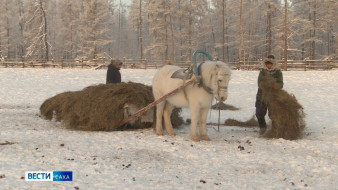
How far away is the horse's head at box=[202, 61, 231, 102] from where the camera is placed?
6.06 metres

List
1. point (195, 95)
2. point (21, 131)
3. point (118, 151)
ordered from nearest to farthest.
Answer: point (118, 151) → point (195, 95) → point (21, 131)

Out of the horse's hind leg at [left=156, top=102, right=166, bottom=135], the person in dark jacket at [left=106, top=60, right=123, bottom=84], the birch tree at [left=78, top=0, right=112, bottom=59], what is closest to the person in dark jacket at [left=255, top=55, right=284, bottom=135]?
the horse's hind leg at [left=156, top=102, right=166, bottom=135]

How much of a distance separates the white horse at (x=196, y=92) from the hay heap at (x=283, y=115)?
1383 mm

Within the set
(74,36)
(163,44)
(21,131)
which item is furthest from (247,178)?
(74,36)

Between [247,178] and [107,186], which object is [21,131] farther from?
[247,178]

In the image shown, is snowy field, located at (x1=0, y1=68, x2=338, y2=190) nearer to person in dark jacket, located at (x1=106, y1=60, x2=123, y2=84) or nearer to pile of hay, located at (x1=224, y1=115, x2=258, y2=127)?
pile of hay, located at (x1=224, y1=115, x2=258, y2=127)

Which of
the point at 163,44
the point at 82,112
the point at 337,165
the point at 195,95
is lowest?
the point at 337,165

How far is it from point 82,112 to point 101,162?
3.19 metres

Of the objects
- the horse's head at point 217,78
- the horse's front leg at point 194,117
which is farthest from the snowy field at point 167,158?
the horse's head at point 217,78

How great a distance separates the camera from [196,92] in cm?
644

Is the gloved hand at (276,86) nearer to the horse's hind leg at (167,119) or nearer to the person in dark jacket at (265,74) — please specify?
the person in dark jacket at (265,74)

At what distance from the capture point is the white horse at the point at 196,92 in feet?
20.1

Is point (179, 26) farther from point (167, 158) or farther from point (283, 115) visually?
point (167, 158)

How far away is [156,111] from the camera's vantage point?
24.6 feet
